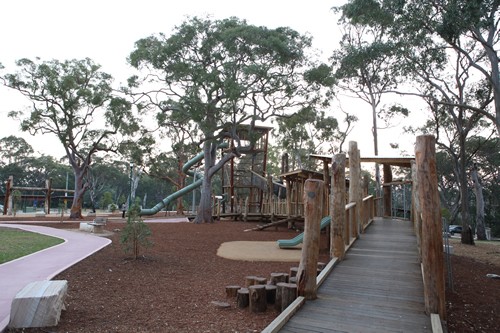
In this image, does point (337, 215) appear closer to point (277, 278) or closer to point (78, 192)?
point (277, 278)

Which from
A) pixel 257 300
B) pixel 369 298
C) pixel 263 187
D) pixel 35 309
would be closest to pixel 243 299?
pixel 257 300

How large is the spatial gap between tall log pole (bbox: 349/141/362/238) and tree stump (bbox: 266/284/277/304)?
4.66 meters

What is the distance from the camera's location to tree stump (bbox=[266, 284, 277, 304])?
5902 millimetres

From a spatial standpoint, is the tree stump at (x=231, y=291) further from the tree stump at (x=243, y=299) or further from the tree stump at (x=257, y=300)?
the tree stump at (x=257, y=300)

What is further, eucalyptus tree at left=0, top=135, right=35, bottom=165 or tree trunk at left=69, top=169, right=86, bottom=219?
eucalyptus tree at left=0, top=135, right=35, bottom=165

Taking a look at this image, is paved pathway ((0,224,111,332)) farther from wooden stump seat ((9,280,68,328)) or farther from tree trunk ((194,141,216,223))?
tree trunk ((194,141,216,223))

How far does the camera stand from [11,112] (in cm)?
2503

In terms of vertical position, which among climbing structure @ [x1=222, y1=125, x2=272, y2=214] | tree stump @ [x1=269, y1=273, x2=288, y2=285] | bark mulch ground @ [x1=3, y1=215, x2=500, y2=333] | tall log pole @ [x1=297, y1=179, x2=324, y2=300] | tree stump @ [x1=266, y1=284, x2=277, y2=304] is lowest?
bark mulch ground @ [x1=3, y1=215, x2=500, y2=333]

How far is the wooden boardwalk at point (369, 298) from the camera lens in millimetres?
4590

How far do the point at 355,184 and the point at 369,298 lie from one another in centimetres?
564

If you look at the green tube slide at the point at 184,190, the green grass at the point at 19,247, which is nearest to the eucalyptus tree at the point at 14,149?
the green tube slide at the point at 184,190

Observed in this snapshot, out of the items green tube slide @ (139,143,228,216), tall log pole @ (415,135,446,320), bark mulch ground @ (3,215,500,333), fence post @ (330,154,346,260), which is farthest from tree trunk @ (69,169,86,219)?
tall log pole @ (415,135,446,320)

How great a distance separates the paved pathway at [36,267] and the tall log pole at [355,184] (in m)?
7.31

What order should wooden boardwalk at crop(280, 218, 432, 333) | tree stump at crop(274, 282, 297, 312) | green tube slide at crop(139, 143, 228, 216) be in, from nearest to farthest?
wooden boardwalk at crop(280, 218, 432, 333), tree stump at crop(274, 282, 297, 312), green tube slide at crop(139, 143, 228, 216)
